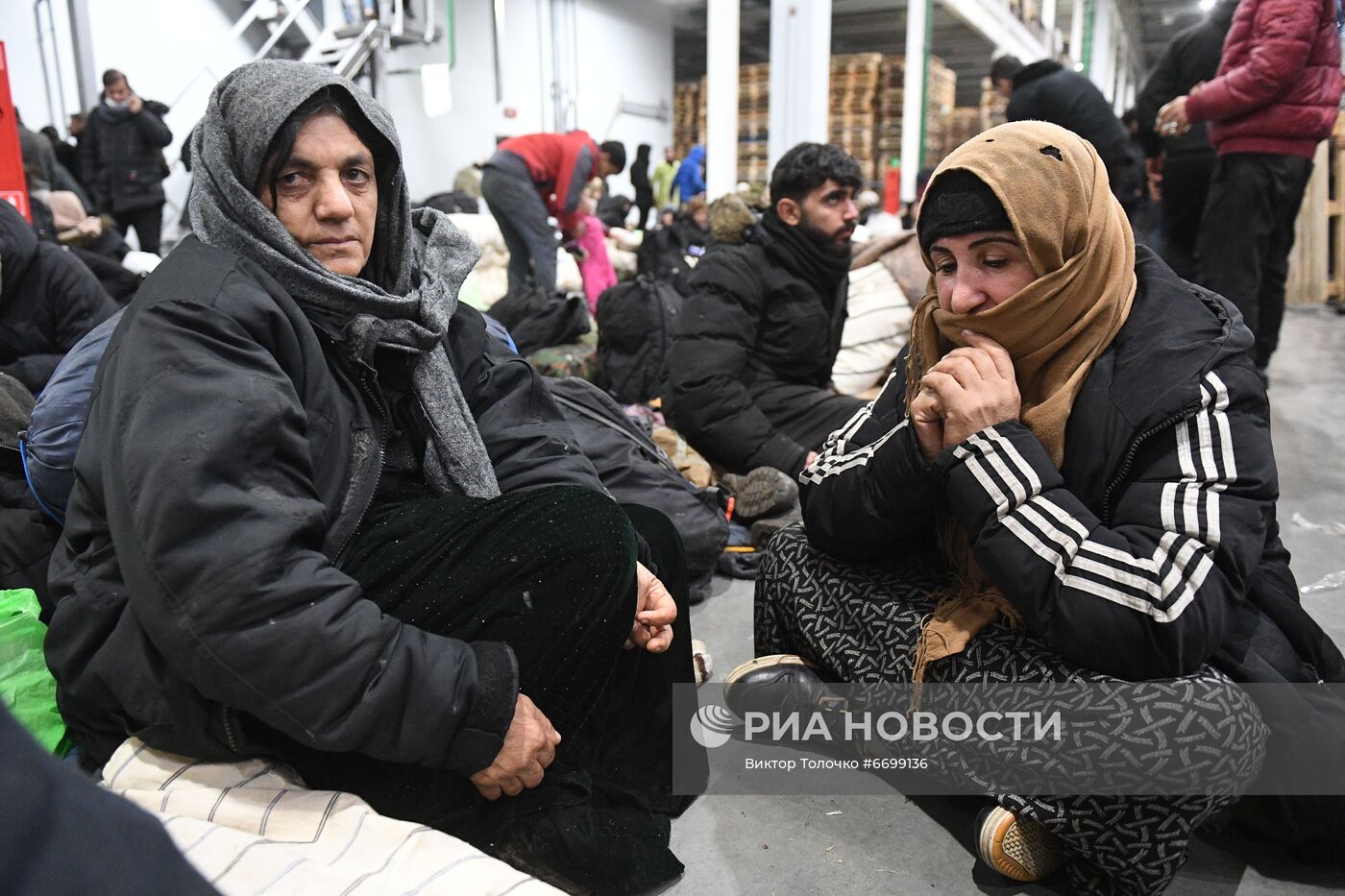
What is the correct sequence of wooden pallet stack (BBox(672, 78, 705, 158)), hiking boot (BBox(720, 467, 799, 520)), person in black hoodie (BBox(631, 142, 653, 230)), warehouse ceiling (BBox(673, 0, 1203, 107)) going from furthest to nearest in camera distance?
wooden pallet stack (BBox(672, 78, 705, 158)), warehouse ceiling (BBox(673, 0, 1203, 107)), person in black hoodie (BBox(631, 142, 653, 230)), hiking boot (BBox(720, 467, 799, 520))

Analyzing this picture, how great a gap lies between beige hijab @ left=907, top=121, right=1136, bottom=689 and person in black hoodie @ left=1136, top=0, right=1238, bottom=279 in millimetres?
3203

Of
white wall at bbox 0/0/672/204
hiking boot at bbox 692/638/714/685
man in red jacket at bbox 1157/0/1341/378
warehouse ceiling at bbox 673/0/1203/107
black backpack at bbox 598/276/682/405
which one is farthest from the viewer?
warehouse ceiling at bbox 673/0/1203/107

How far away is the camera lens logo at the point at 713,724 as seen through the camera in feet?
5.88

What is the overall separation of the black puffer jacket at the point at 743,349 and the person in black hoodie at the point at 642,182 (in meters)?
8.27

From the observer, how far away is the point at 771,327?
3.22 metres

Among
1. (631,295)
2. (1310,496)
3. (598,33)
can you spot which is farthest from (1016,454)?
(598,33)

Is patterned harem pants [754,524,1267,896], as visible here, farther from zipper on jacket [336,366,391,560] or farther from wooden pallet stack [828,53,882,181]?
wooden pallet stack [828,53,882,181]

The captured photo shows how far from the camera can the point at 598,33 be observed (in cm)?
1214

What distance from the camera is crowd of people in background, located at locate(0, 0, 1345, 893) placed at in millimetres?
1189

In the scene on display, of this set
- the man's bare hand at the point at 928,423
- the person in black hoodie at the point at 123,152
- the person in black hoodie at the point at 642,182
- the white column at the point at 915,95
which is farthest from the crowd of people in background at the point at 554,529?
the person in black hoodie at the point at 642,182

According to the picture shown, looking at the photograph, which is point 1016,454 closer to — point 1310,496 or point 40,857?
point 40,857

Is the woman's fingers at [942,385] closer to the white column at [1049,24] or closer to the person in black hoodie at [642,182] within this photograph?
the person in black hoodie at [642,182]

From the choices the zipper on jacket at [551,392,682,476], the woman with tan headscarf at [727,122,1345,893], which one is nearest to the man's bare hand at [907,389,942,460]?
the woman with tan headscarf at [727,122,1345,893]

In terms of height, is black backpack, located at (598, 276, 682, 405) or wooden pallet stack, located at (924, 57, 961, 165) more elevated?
wooden pallet stack, located at (924, 57, 961, 165)
